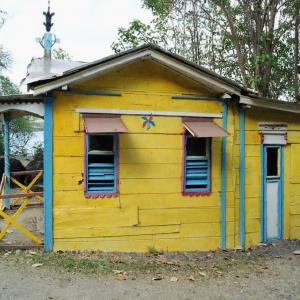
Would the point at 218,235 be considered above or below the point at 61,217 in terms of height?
below

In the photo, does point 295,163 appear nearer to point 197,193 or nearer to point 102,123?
point 197,193

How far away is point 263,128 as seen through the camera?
867 centimetres

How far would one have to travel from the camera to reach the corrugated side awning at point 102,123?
7.08 meters

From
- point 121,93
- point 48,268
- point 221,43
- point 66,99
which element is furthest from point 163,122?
point 221,43

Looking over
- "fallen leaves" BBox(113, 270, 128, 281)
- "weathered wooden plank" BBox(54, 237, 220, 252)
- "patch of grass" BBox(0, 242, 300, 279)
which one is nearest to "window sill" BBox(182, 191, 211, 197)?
"weathered wooden plank" BBox(54, 237, 220, 252)

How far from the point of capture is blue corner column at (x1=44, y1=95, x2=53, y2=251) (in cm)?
724

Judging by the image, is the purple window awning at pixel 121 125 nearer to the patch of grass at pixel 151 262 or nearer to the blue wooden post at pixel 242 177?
the blue wooden post at pixel 242 177

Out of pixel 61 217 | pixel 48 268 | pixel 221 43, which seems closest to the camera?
pixel 48 268

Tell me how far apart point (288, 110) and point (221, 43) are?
1068 centimetres

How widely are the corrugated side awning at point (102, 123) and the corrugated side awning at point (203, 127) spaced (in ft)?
4.54

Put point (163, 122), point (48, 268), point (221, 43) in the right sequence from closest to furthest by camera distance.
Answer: point (48, 268) → point (163, 122) → point (221, 43)

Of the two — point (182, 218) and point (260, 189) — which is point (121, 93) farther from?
point (260, 189)

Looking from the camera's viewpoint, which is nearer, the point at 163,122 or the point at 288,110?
the point at 163,122

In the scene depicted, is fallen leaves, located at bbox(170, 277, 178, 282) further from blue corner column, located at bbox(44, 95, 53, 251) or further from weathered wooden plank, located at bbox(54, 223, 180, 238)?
blue corner column, located at bbox(44, 95, 53, 251)
